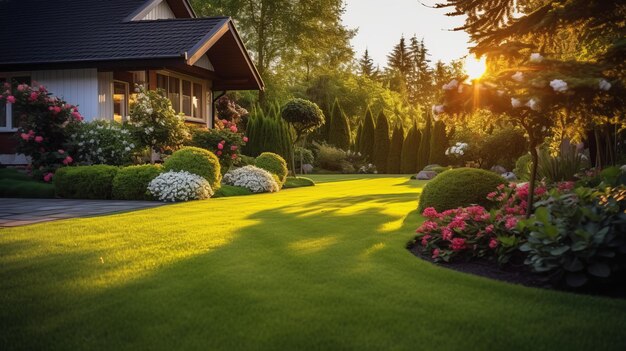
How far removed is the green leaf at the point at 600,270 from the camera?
3.73m

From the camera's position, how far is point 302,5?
117 ft

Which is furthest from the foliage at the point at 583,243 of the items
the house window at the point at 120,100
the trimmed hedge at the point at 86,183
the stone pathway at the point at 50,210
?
the house window at the point at 120,100

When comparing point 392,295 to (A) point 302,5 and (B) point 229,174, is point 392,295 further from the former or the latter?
(A) point 302,5

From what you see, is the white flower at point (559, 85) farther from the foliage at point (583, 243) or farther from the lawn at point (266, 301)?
the lawn at point (266, 301)

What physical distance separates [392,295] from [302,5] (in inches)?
1344

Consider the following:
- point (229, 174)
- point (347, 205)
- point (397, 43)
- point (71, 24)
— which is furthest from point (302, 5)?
point (397, 43)

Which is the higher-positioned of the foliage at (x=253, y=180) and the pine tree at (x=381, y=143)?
the pine tree at (x=381, y=143)

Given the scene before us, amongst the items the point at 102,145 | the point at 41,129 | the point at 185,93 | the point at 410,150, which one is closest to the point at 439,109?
the point at 102,145

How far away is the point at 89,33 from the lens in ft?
54.2

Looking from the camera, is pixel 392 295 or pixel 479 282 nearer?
pixel 392 295

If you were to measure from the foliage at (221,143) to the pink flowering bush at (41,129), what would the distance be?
11.3 ft

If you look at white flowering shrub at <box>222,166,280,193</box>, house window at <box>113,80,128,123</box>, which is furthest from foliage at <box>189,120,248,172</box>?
house window at <box>113,80,128,123</box>

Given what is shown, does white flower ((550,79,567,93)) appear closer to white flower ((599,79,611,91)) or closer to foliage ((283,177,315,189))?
white flower ((599,79,611,91))

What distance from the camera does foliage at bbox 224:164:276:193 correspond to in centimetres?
1404
